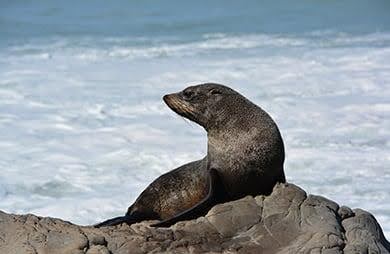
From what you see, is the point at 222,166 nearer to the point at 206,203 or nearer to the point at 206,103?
the point at 206,203

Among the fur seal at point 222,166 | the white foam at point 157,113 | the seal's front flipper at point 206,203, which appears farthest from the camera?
Result: the white foam at point 157,113

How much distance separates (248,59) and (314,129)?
5.67 metres

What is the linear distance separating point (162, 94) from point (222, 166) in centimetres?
812

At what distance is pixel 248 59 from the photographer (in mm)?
15945

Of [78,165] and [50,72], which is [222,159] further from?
[50,72]

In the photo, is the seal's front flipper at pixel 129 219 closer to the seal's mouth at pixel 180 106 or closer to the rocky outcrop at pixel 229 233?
the rocky outcrop at pixel 229 233

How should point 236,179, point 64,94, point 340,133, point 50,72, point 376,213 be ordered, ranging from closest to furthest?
point 236,179
point 376,213
point 340,133
point 64,94
point 50,72

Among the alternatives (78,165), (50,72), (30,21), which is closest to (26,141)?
(78,165)

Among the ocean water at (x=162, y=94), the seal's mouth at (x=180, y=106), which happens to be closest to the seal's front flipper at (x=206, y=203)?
the seal's mouth at (x=180, y=106)

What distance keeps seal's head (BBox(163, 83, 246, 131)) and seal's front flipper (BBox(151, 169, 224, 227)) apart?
36 cm

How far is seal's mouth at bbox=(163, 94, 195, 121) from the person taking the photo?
5.15 meters

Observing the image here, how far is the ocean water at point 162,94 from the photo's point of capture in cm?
840

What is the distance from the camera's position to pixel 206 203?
441cm

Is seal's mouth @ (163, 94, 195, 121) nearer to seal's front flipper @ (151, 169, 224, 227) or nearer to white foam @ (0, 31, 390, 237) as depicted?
seal's front flipper @ (151, 169, 224, 227)
